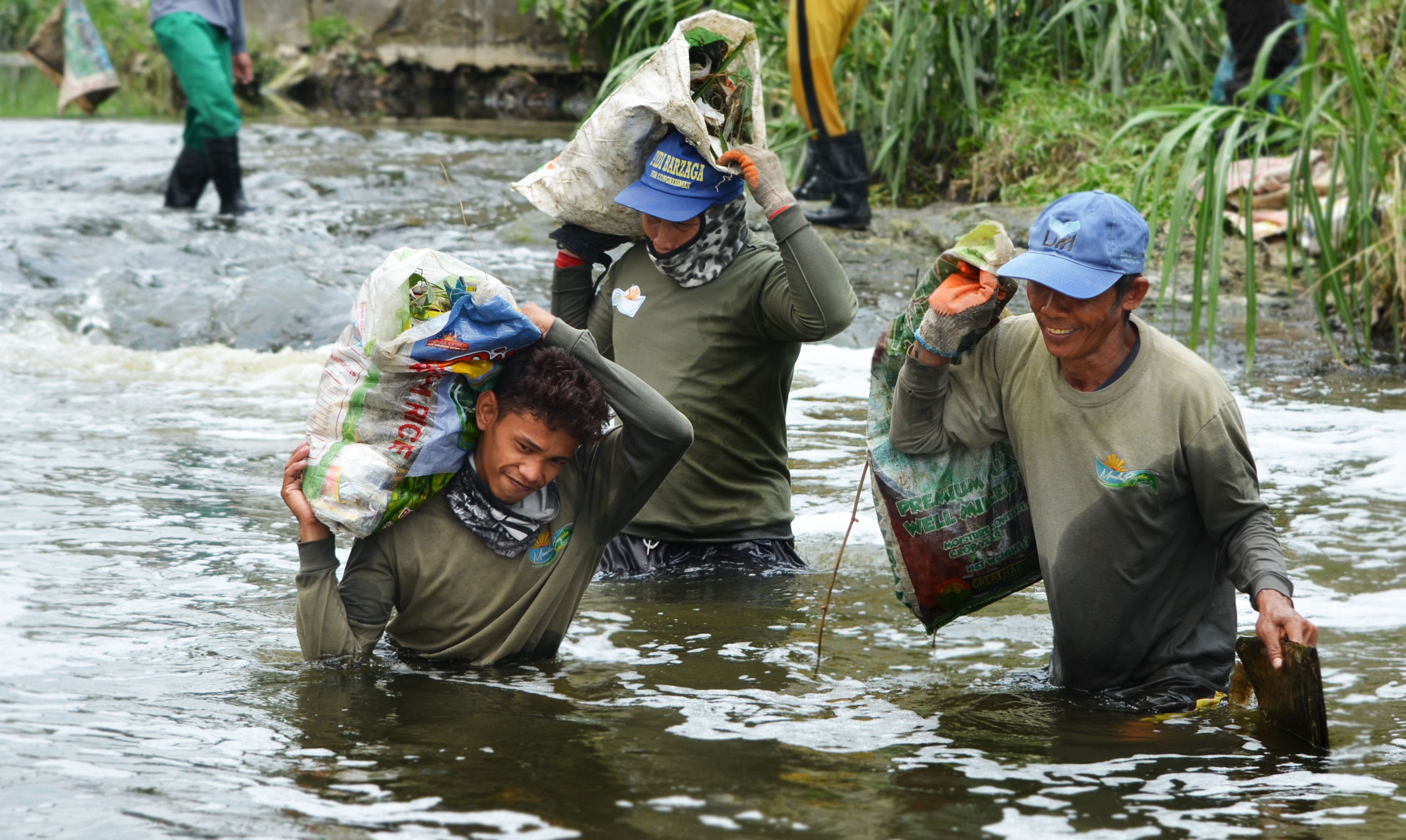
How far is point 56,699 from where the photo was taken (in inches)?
116

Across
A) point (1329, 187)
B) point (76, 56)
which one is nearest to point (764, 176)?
point (1329, 187)

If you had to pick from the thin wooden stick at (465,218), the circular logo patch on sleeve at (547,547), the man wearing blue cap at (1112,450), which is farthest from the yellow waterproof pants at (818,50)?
the circular logo patch on sleeve at (547,547)

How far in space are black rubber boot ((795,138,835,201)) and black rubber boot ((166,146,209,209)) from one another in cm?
378

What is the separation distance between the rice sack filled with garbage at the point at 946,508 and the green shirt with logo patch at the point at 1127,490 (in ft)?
0.25

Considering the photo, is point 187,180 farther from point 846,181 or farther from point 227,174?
point 846,181

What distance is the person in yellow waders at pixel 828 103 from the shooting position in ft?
24.7

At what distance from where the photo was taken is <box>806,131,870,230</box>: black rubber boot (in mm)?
7961

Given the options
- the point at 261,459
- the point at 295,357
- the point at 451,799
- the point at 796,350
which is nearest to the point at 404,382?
the point at 451,799

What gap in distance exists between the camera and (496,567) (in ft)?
9.98

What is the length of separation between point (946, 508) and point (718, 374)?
882 millimetres

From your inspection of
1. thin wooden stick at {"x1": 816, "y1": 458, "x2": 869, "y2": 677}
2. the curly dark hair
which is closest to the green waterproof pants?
thin wooden stick at {"x1": 816, "y1": 458, "x2": 869, "y2": 677}

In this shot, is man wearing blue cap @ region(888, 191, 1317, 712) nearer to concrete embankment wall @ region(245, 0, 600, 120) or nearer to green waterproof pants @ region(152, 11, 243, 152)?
green waterproof pants @ region(152, 11, 243, 152)

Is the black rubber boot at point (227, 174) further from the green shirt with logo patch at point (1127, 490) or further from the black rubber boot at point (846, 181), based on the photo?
the green shirt with logo patch at point (1127, 490)

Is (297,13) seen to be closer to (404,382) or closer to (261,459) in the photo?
(261,459)
